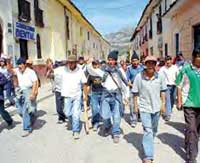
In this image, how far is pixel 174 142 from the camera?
686 centimetres

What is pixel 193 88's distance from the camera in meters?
5.52

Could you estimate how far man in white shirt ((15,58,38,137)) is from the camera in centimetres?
794

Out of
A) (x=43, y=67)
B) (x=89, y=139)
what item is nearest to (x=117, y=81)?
(x=89, y=139)

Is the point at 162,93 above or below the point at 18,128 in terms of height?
above

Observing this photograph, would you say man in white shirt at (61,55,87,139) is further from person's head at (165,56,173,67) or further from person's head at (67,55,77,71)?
person's head at (165,56,173,67)

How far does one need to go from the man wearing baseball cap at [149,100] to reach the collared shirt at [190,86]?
14.1 inches

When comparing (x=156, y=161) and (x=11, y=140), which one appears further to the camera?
(x=11, y=140)

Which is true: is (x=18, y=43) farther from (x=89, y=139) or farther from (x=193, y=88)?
(x=193, y=88)

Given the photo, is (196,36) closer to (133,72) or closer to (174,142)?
(133,72)

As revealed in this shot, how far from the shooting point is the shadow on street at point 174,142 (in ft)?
20.4

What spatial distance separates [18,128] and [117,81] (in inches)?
115

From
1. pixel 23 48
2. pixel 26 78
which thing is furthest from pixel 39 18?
pixel 26 78

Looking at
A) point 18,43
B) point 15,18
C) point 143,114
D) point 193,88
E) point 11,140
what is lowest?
point 11,140

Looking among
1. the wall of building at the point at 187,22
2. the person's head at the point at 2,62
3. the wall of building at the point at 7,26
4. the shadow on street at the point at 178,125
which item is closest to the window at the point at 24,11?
the wall of building at the point at 7,26
